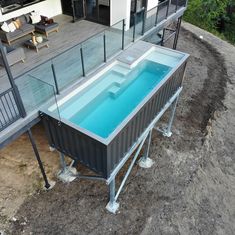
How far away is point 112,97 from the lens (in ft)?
21.7

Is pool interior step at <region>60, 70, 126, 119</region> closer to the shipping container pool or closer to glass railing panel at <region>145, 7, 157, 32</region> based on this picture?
the shipping container pool

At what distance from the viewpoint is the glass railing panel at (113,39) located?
23.9 ft

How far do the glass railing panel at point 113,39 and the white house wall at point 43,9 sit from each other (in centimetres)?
351

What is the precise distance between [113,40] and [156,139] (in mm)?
3700

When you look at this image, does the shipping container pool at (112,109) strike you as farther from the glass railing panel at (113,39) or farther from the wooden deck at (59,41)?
the wooden deck at (59,41)

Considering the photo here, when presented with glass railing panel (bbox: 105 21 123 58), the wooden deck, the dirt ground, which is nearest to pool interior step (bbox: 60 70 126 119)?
glass railing panel (bbox: 105 21 123 58)

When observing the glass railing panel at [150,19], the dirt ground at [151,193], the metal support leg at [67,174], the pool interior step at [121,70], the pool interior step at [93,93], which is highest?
the glass railing panel at [150,19]

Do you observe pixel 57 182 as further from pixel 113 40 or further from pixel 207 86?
pixel 207 86

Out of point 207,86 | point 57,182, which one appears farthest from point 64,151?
point 207,86

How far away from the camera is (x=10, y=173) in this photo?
7477 millimetres

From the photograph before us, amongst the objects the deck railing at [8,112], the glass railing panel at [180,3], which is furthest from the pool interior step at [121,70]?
the glass railing panel at [180,3]

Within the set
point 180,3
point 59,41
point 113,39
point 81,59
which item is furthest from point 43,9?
point 180,3

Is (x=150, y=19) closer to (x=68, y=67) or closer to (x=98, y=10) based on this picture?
(x=98, y=10)

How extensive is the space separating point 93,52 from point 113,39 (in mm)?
891
